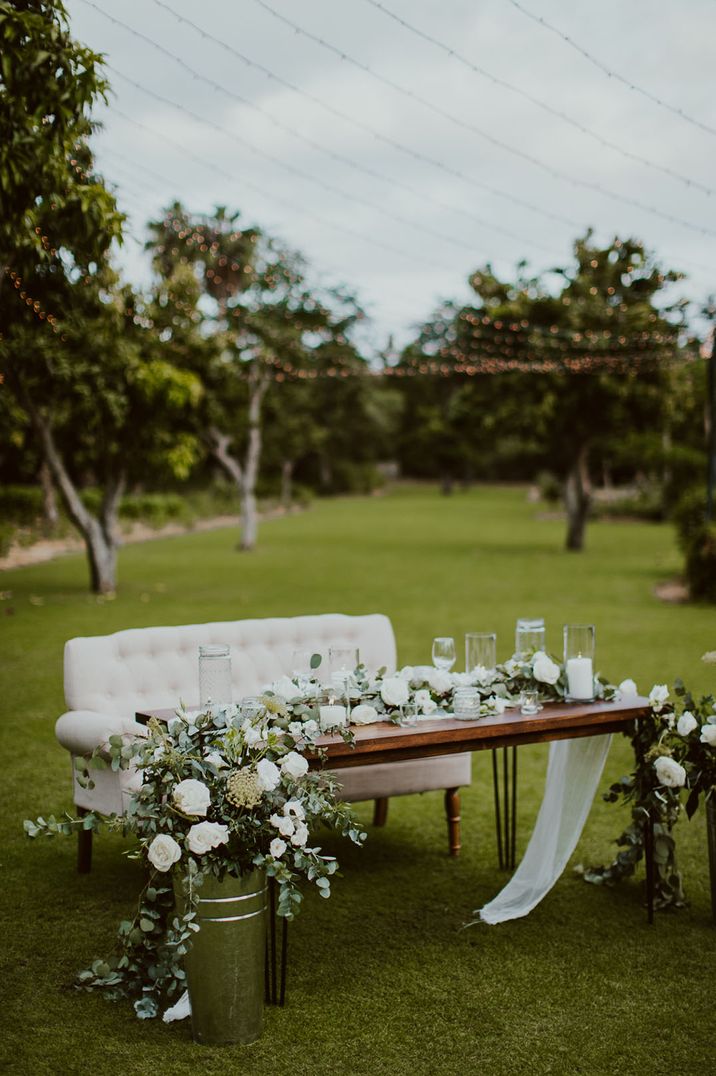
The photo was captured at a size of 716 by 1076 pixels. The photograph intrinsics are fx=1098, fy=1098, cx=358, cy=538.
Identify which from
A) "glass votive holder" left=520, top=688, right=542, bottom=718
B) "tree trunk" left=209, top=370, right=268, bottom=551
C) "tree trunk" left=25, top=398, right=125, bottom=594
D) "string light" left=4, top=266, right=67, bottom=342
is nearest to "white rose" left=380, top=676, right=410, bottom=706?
"glass votive holder" left=520, top=688, right=542, bottom=718

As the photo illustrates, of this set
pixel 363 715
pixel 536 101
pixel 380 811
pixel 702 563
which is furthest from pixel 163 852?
pixel 702 563

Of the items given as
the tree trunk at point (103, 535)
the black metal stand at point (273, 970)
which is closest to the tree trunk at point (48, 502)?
the tree trunk at point (103, 535)

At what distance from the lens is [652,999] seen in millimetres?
3623

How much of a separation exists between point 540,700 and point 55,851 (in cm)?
248

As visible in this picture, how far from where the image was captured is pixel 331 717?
3.72 m

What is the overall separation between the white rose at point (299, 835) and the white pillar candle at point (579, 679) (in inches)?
59.3

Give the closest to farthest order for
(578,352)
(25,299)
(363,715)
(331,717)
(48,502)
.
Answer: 1. (331,717)
2. (363,715)
3. (25,299)
4. (578,352)
5. (48,502)

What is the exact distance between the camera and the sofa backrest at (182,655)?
4844mm

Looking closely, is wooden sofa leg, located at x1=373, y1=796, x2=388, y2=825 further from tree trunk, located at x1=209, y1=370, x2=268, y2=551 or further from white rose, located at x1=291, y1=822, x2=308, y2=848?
tree trunk, located at x1=209, y1=370, x2=268, y2=551

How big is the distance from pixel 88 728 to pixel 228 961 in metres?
1.47

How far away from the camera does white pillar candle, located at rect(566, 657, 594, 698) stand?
4375mm

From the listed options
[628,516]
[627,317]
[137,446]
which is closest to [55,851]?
[137,446]

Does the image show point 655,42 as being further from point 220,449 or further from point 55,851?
point 220,449

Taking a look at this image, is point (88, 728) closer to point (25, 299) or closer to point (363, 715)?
point (363, 715)
